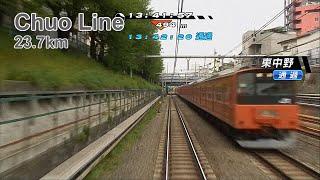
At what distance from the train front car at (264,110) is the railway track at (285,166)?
585 mm

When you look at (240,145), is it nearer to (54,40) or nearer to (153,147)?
(153,147)

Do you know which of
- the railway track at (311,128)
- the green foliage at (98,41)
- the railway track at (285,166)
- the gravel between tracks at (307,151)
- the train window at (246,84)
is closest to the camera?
the railway track at (285,166)

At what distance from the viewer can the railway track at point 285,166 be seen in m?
10.3

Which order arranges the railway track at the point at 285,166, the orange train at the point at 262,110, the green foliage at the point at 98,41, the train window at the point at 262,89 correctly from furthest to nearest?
the train window at the point at 262,89 → the orange train at the point at 262,110 → the green foliage at the point at 98,41 → the railway track at the point at 285,166

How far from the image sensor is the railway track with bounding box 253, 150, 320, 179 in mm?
10312

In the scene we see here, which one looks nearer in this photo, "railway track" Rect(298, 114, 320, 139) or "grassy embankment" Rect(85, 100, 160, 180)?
"grassy embankment" Rect(85, 100, 160, 180)

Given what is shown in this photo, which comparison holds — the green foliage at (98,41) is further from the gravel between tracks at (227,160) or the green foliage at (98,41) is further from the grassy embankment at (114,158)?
the gravel between tracks at (227,160)

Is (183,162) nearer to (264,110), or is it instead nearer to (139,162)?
(139,162)

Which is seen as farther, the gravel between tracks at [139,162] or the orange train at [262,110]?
the orange train at [262,110]

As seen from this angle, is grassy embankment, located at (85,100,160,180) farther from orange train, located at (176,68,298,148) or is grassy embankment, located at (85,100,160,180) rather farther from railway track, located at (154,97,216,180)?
orange train, located at (176,68,298,148)

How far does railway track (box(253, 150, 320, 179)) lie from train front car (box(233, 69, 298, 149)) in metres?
0.58

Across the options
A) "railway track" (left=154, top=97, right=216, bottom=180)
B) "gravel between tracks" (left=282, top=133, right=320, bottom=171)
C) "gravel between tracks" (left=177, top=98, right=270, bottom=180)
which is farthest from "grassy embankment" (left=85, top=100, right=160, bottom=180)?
"gravel between tracks" (left=282, top=133, right=320, bottom=171)

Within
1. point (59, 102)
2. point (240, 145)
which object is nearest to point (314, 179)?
point (240, 145)

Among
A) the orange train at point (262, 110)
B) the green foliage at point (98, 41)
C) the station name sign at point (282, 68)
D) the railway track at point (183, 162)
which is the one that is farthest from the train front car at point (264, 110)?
the green foliage at point (98, 41)
